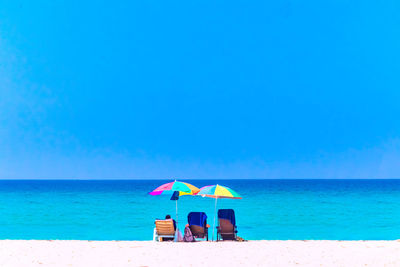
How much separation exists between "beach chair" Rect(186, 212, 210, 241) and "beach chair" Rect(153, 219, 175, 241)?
2.04 ft

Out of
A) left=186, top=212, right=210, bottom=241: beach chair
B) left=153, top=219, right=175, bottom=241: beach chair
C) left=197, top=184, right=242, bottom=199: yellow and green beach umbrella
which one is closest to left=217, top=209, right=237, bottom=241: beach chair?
left=186, top=212, right=210, bottom=241: beach chair

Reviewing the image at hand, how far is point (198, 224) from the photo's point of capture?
1200 cm

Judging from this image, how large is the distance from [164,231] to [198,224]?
1094mm
